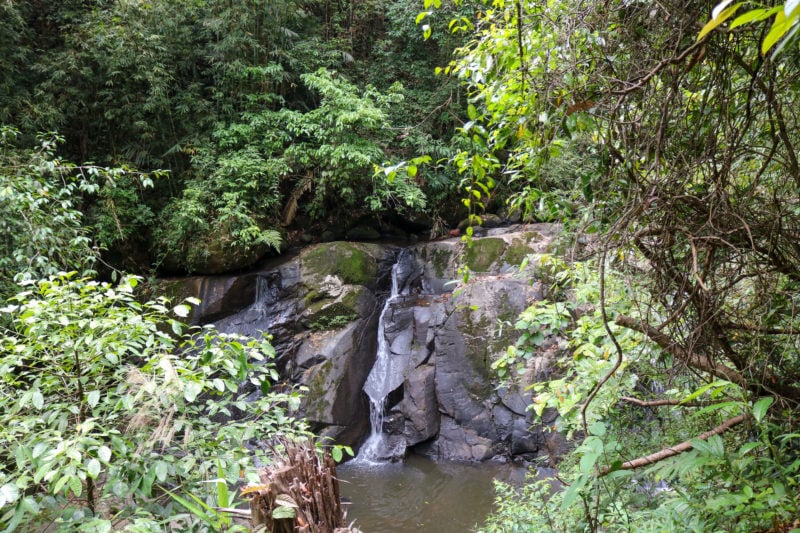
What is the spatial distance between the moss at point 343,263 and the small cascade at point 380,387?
733 millimetres

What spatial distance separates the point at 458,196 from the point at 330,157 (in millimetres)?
3613

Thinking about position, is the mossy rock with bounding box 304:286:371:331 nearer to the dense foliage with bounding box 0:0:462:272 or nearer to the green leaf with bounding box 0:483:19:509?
the dense foliage with bounding box 0:0:462:272

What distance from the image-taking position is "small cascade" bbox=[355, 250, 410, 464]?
299 inches

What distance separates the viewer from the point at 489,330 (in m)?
7.77

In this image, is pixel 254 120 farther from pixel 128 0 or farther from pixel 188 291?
pixel 188 291

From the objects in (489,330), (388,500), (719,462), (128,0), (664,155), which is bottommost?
(388,500)

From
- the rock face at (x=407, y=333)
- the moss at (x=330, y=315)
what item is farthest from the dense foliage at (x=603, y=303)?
the moss at (x=330, y=315)

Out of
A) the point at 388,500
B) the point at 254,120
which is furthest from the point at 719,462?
the point at 254,120

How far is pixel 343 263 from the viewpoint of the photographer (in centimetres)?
894

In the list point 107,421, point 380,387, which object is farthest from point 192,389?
point 380,387

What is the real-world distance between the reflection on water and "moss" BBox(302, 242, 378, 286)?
3.31 meters

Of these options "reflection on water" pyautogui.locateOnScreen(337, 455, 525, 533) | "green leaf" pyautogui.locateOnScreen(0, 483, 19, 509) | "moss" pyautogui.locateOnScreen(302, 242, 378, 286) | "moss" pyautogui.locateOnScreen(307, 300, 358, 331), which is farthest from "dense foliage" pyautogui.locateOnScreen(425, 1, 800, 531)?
"moss" pyautogui.locateOnScreen(302, 242, 378, 286)

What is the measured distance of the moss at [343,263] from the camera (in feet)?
29.2

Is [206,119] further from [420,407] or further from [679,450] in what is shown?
[679,450]
